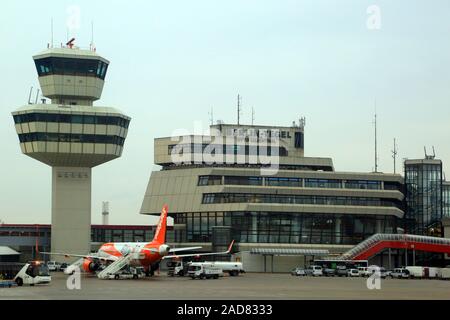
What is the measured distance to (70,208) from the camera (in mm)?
170875

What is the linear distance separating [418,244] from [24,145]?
251ft

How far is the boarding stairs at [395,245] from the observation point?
16062 cm

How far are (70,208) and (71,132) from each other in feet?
52.2

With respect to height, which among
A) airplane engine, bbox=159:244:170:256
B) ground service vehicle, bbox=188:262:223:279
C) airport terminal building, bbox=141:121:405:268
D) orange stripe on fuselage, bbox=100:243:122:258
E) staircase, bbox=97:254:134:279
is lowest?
ground service vehicle, bbox=188:262:223:279

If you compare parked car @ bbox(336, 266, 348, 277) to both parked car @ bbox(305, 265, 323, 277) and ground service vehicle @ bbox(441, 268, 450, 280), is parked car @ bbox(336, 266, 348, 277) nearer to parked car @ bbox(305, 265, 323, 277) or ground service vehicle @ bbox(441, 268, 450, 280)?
parked car @ bbox(305, 265, 323, 277)

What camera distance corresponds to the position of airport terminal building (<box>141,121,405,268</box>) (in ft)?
572

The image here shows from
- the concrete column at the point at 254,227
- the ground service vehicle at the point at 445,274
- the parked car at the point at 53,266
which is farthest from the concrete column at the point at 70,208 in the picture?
the ground service vehicle at the point at 445,274

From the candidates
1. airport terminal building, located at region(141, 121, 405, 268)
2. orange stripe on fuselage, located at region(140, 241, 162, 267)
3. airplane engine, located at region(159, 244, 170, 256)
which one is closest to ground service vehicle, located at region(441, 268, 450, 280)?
airport terminal building, located at region(141, 121, 405, 268)

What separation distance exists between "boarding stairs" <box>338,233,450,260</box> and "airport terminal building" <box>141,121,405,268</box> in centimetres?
1365

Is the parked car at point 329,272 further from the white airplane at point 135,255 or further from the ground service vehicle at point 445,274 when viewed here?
the white airplane at point 135,255

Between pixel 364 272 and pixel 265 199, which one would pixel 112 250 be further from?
pixel 265 199
